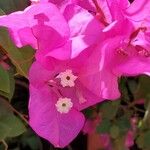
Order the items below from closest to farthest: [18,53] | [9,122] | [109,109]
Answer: [18,53] < [9,122] < [109,109]

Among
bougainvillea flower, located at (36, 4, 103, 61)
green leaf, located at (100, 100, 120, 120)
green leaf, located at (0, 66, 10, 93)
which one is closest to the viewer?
bougainvillea flower, located at (36, 4, 103, 61)

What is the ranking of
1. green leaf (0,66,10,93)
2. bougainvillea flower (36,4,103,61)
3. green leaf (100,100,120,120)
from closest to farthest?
bougainvillea flower (36,4,103,61) < green leaf (0,66,10,93) < green leaf (100,100,120,120)

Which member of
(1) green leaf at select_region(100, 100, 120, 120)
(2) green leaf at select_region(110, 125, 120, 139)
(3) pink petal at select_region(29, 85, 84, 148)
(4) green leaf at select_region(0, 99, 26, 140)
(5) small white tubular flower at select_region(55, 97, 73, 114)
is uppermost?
(5) small white tubular flower at select_region(55, 97, 73, 114)

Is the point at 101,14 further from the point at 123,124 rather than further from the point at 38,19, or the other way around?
the point at 123,124

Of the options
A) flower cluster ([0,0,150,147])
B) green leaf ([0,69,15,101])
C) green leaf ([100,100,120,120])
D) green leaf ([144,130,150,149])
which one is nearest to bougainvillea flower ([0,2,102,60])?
flower cluster ([0,0,150,147])

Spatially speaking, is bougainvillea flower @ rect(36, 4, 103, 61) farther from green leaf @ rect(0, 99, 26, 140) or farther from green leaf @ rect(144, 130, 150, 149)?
green leaf @ rect(144, 130, 150, 149)

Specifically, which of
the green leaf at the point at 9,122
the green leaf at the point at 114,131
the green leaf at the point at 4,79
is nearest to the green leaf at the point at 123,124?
the green leaf at the point at 114,131

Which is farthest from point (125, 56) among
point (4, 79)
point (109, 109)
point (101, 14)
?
point (109, 109)
